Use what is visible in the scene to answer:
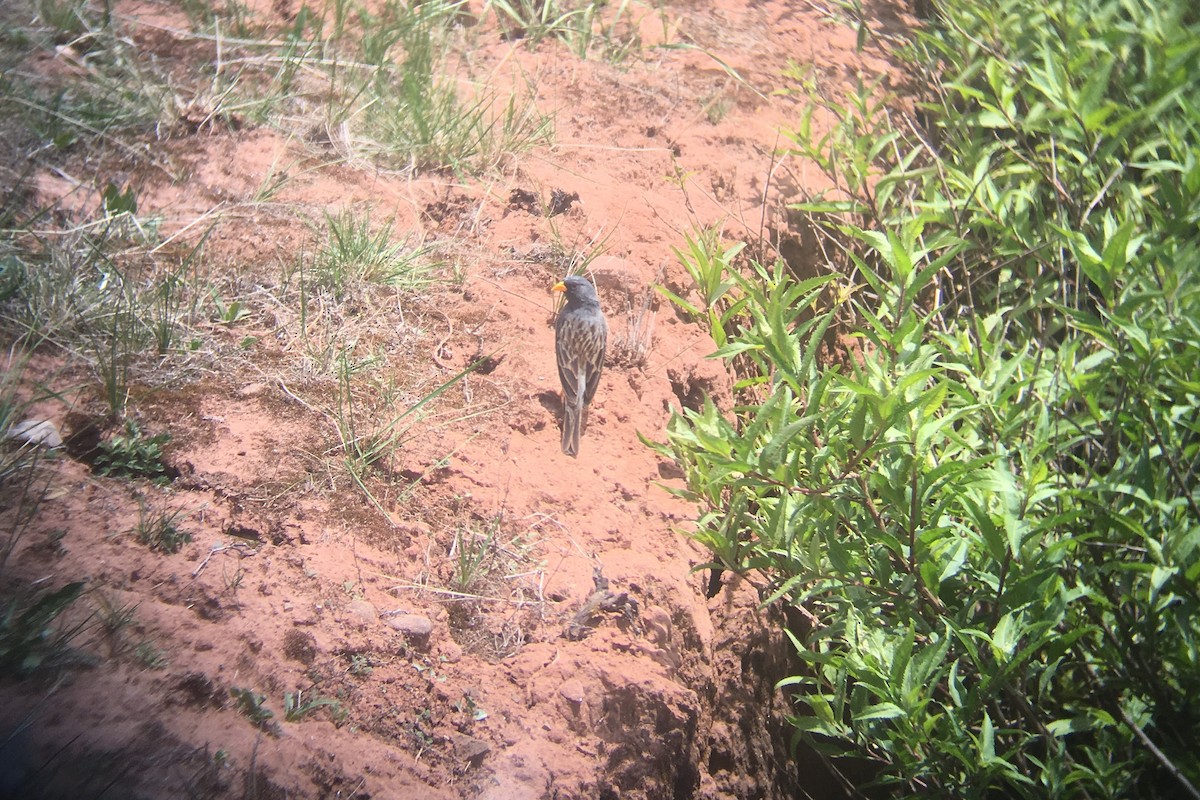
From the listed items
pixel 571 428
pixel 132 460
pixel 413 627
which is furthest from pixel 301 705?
pixel 571 428

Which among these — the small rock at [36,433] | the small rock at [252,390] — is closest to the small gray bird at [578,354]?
the small rock at [252,390]

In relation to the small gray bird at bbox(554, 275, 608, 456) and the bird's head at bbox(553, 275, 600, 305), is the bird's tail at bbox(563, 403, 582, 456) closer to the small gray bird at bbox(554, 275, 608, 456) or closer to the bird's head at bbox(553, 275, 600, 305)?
the small gray bird at bbox(554, 275, 608, 456)

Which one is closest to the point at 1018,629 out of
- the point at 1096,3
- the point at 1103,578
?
the point at 1103,578

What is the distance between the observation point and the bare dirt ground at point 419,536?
2104 mm

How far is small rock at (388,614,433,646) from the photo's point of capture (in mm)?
2473

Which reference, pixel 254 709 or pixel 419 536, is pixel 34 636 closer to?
pixel 254 709

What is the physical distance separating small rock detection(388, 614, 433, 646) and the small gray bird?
94 cm

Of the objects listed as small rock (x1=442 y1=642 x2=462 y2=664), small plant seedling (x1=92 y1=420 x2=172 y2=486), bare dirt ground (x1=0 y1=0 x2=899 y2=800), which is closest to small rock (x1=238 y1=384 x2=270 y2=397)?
bare dirt ground (x1=0 y1=0 x2=899 y2=800)

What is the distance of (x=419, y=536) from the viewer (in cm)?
277

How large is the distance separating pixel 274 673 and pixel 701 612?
140 centimetres

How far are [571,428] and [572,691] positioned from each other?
1.06 meters

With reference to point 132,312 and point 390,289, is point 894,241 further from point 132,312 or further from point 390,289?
point 132,312

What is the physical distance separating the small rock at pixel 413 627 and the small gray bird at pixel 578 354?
3.09 feet

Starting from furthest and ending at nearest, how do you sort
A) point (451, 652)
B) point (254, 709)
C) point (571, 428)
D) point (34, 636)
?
point (571, 428) → point (451, 652) → point (254, 709) → point (34, 636)
